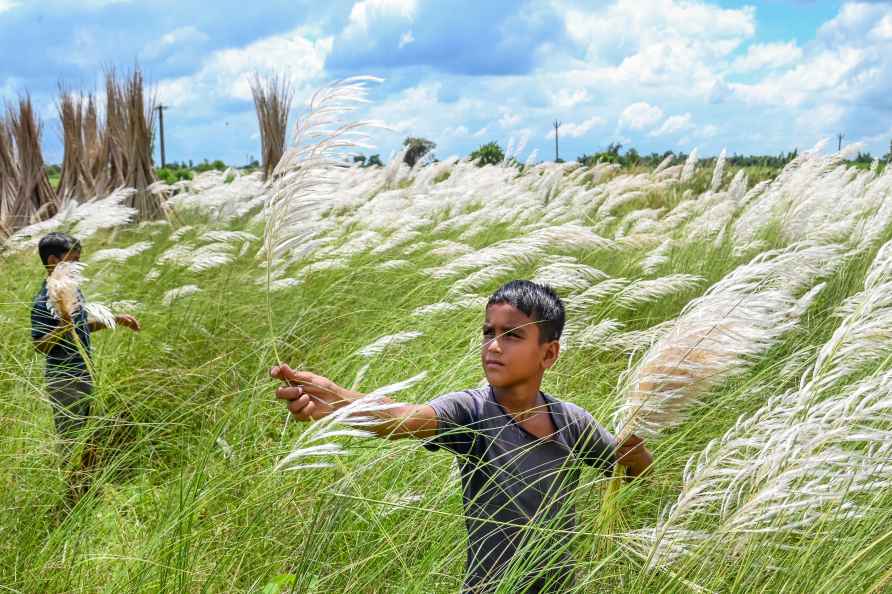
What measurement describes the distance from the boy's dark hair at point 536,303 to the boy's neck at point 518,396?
4.2 inches

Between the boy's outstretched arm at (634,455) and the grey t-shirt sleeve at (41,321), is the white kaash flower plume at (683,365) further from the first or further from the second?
the grey t-shirt sleeve at (41,321)

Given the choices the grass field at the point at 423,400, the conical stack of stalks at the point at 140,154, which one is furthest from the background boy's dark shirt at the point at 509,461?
the conical stack of stalks at the point at 140,154

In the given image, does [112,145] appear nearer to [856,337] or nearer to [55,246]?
[55,246]

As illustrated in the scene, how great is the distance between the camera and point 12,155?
35.0 feet

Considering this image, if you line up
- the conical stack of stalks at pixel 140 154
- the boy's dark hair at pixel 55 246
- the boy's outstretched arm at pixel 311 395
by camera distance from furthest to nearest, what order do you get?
the conical stack of stalks at pixel 140 154, the boy's dark hair at pixel 55 246, the boy's outstretched arm at pixel 311 395

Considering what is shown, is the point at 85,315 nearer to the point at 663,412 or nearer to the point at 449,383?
the point at 449,383

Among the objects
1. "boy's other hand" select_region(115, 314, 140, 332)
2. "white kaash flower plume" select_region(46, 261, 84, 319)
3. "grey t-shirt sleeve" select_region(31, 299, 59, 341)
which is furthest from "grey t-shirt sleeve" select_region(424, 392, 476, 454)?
"grey t-shirt sleeve" select_region(31, 299, 59, 341)

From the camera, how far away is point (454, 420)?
1.77m

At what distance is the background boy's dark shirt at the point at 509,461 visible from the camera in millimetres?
1740

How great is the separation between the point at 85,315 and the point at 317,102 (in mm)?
2031

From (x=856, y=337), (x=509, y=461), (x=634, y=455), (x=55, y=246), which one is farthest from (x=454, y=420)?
(x=55, y=246)

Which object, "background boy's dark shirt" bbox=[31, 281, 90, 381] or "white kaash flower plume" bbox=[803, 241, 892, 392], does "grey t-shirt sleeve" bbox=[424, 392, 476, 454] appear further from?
"background boy's dark shirt" bbox=[31, 281, 90, 381]

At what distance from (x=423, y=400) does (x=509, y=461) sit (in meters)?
1.06

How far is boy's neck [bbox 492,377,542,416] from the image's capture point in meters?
1.81
